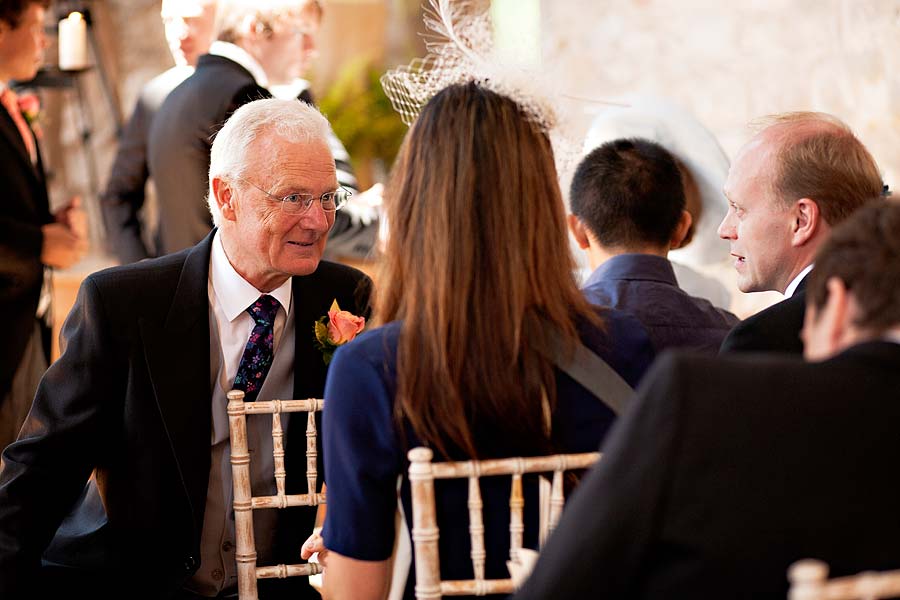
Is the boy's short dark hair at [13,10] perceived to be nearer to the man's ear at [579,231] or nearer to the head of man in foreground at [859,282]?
the man's ear at [579,231]

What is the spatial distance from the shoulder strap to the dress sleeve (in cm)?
24

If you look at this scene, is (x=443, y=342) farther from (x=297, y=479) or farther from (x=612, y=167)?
(x=612, y=167)

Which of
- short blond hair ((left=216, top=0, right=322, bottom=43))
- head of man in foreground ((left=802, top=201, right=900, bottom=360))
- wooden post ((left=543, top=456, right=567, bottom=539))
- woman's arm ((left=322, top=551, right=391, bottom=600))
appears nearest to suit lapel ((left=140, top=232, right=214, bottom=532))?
woman's arm ((left=322, top=551, right=391, bottom=600))

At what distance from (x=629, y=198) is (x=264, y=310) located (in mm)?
905

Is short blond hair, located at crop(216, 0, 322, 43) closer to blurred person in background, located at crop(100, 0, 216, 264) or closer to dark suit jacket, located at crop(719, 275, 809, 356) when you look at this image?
blurred person in background, located at crop(100, 0, 216, 264)

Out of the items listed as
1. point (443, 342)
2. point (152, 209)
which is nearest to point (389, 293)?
point (443, 342)

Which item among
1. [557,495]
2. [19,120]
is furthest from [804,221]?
[19,120]

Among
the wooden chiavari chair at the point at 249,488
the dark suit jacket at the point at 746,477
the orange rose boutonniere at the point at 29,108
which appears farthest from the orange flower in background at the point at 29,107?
the dark suit jacket at the point at 746,477

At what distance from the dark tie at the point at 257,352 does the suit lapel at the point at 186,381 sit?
0.08 m

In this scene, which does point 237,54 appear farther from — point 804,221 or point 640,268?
point 804,221

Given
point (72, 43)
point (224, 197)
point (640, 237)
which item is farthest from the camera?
point (72, 43)

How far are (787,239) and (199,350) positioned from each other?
1.20m

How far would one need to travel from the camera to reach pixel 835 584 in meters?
1.05

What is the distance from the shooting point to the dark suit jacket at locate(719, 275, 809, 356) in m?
1.95
